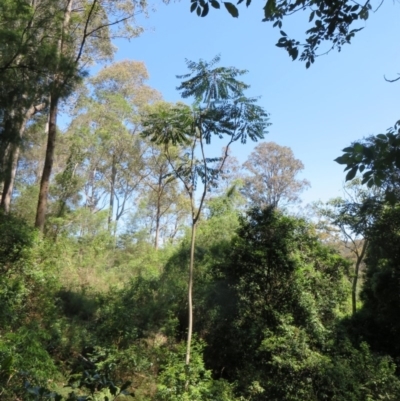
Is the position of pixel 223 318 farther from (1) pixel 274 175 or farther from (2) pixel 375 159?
(1) pixel 274 175

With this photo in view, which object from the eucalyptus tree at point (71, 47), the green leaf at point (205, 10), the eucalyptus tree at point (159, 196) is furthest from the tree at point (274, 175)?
the green leaf at point (205, 10)

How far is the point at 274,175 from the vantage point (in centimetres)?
1891

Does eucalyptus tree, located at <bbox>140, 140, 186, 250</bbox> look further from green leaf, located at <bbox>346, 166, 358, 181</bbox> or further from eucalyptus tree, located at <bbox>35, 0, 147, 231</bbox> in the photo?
green leaf, located at <bbox>346, 166, 358, 181</bbox>

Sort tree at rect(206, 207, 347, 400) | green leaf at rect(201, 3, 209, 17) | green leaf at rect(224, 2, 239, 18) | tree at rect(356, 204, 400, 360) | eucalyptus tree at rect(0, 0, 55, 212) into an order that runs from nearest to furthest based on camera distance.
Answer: green leaf at rect(224, 2, 239, 18), green leaf at rect(201, 3, 209, 17), eucalyptus tree at rect(0, 0, 55, 212), tree at rect(206, 207, 347, 400), tree at rect(356, 204, 400, 360)

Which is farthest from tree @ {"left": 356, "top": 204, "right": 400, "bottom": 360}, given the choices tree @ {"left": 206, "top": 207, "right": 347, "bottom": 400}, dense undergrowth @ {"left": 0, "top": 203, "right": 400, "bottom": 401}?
tree @ {"left": 206, "top": 207, "right": 347, "bottom": 400}

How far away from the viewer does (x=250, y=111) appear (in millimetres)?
6074

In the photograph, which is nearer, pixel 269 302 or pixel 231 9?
pixel 231 9

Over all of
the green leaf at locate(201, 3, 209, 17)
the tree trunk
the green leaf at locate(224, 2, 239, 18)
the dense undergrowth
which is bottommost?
the dense undergrowth

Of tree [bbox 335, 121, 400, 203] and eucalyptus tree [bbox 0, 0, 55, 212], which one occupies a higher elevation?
eucalyptus tree [bbox 0, 0, 55, 212]

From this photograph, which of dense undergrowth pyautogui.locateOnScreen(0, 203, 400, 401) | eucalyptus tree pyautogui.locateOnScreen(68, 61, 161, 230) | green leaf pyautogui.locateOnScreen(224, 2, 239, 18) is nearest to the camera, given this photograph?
green leaf pyautogui.locateOnScreen(224, 2, 239, 18)

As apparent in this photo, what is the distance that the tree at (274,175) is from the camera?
1866cm

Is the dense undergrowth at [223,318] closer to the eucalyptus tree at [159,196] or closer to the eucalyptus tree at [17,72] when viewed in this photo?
the eucalyptus tree at [17,72]

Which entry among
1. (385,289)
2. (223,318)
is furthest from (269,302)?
(385,289)

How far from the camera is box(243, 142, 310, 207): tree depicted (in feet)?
61.2
